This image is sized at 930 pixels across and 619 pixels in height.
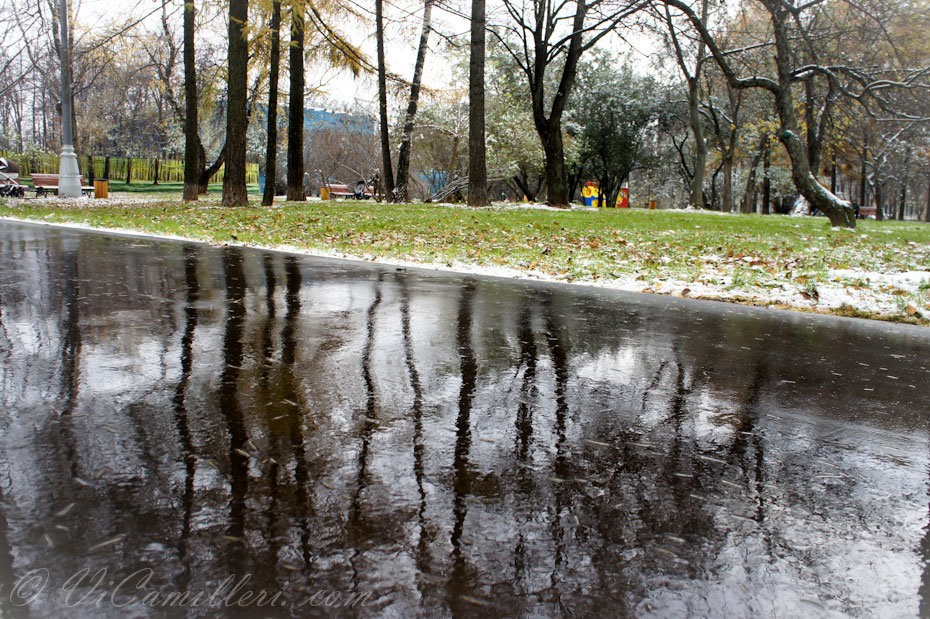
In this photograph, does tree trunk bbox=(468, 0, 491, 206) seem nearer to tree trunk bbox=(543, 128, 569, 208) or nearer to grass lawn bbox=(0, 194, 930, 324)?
grass lawn bbox=(0, 194, 930, 324)

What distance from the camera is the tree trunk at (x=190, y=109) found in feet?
71.6

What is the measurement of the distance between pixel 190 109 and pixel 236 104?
212 inches

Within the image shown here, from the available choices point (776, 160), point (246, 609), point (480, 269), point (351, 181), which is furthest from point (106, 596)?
point (351, 181)

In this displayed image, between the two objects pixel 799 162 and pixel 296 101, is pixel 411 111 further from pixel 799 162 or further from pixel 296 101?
pixel 799 162

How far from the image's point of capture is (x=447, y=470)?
2615 mm

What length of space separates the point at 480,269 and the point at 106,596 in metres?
7.64

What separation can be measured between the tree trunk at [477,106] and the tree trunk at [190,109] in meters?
8.36

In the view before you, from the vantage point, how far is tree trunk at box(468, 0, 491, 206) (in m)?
20.7

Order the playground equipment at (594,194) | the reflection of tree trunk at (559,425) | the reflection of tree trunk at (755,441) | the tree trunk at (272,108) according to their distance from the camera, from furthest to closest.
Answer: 1. the playground equipment at (594,194)
2. the tree trunk at (272,108)
3. the reflection of tree trunk at (755,441)
4. the reflection of tree trunk at (559,425)

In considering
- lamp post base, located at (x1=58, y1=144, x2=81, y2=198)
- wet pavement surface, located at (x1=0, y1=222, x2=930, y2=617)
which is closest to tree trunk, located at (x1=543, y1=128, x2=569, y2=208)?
lamp post base, located at (x1=58, y1=144, x2=81, y2=198)

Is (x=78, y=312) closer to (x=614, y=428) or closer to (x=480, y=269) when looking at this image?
(x=614, y=428)

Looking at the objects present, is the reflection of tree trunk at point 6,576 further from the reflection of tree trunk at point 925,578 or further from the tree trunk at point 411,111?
the tree trunk at point 411,111

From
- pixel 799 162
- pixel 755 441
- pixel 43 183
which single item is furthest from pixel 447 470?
pixel 43 183

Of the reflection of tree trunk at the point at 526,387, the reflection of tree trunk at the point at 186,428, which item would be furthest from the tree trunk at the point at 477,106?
the reflection of tree trunk at the point at 526,387
